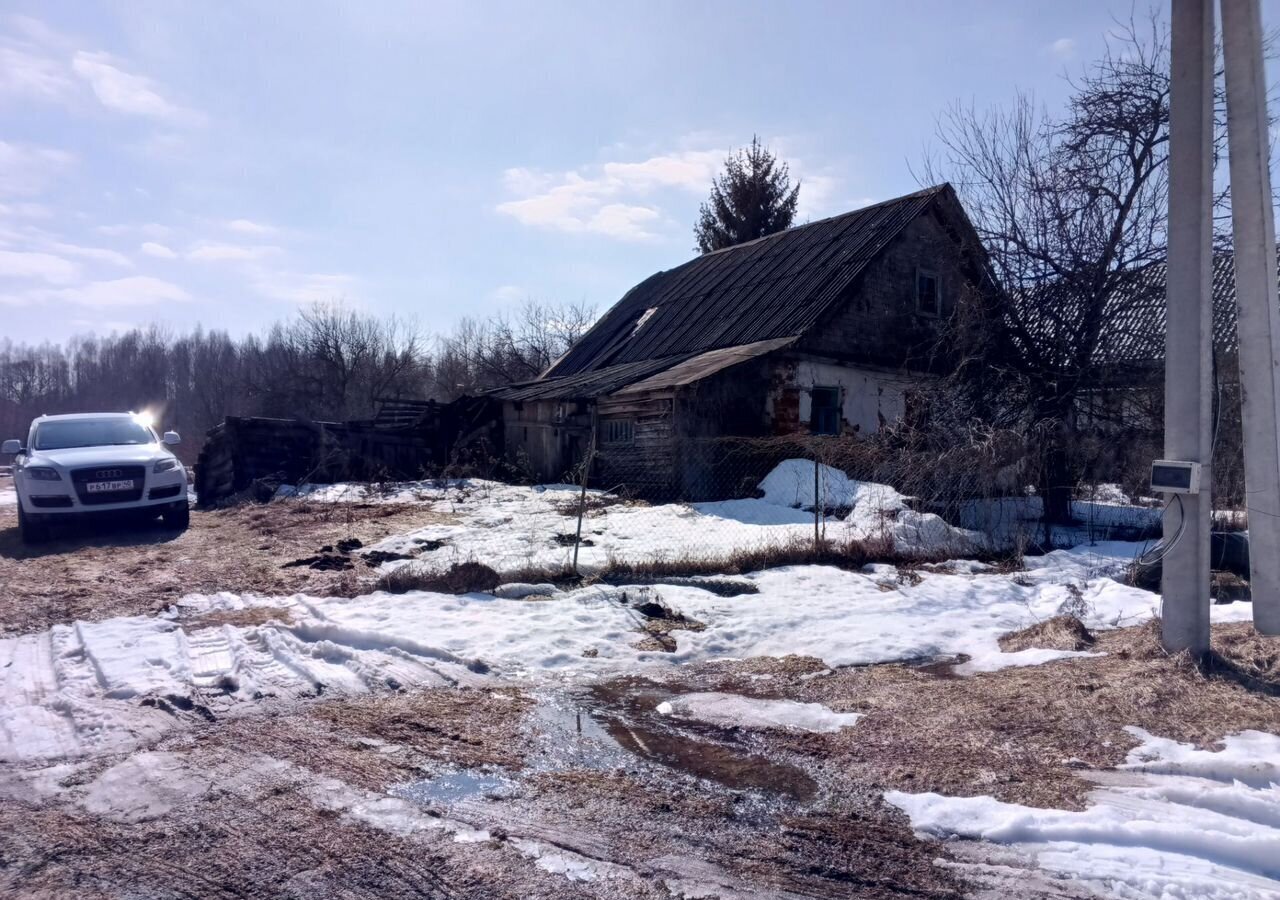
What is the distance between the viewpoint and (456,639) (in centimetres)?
698

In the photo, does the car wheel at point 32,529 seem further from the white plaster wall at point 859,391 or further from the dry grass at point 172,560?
the white plaster wall at point 859,391

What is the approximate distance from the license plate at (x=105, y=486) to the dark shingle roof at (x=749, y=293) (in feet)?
41.3

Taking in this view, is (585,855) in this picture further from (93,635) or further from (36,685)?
(93,635)

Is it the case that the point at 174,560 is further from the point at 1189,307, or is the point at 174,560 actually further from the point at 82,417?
the point at 1189,307

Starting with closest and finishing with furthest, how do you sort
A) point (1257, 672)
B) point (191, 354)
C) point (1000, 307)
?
1. point (1257, 672)
2. point (1000, 307)
3. point (191, 354)

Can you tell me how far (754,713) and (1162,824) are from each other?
7.74 ft

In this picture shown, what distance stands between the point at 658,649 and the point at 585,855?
3.58m

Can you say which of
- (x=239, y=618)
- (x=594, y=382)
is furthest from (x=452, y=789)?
(x=594, y=382)

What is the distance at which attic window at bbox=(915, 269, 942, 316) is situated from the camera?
70.0 ft

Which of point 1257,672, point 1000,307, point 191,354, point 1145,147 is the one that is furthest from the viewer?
point 191,354

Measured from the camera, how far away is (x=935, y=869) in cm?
343

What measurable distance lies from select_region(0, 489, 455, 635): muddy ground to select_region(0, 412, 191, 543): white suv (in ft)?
1.56

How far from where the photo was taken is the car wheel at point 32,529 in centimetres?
1230

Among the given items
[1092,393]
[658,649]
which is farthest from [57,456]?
[1092,393]
